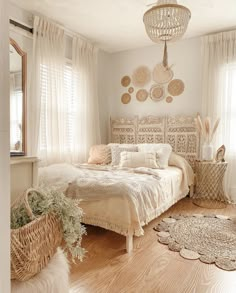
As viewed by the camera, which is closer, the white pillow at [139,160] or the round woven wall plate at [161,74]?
the white pillow at [139,160]

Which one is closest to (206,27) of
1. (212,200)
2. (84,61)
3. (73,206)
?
(84,61)

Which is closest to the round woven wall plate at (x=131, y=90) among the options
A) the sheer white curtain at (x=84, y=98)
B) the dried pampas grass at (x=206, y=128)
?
the sheer white curtain at (x=84, y=98)

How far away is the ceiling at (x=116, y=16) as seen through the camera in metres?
2.99

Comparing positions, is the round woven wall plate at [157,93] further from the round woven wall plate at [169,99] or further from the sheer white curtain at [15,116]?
the sheer white curtain at [15,116]

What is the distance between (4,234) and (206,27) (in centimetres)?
396

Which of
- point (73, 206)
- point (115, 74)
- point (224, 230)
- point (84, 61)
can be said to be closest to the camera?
point (73, 206)

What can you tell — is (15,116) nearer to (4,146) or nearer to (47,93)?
(47,93)

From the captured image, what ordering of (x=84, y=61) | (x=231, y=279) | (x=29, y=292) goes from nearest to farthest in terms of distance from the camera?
(x=29, y=292)
(x=231, y=279)
(x=84, y=61)

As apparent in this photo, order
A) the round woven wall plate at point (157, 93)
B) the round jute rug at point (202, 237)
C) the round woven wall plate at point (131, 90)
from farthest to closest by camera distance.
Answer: the round woven wall plate at point (131, 90) < the round woven wall plate at point (157, 93) < the round jute rug at point (202, 237)

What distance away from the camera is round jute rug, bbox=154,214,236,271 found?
6.59 ft

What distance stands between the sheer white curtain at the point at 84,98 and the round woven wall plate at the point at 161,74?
107 cm

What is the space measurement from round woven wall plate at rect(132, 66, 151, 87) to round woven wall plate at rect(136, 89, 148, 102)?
0.12m

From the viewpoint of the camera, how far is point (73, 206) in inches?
43.6

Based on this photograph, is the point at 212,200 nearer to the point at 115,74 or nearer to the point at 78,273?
the point at 78,273
